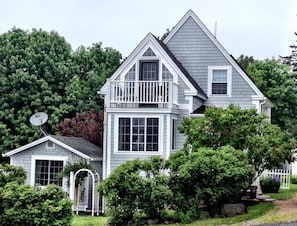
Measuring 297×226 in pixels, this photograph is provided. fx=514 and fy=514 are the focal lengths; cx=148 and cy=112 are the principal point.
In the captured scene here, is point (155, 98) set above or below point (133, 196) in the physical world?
above

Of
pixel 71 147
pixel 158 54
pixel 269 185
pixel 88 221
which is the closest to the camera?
pixel 88 221

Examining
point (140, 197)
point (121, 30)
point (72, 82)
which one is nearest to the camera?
point (140, 197)

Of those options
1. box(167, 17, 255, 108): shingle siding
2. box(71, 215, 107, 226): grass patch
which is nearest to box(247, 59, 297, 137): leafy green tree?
box(167, 17, 255, 108): shingle siding

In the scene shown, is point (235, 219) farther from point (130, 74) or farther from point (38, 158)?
point (38, 158)

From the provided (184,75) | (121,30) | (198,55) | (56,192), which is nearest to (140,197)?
(56,192)

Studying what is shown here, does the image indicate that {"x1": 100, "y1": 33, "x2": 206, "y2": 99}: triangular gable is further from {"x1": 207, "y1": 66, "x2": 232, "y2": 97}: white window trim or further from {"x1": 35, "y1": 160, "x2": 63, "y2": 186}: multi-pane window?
{"x1": 35, "y1": 160, "x2": 63, "y2": 186}: multi-pane window

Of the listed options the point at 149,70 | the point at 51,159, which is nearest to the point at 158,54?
the point at 149,70

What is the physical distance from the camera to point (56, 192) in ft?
56.9

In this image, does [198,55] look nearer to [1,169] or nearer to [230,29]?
[1,169]

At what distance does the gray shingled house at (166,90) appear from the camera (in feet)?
77.2

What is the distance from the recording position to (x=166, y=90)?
23328mm

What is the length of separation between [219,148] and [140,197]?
370cm

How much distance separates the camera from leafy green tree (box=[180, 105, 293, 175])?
66.3 feet

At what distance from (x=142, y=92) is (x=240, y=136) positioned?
216 inches
